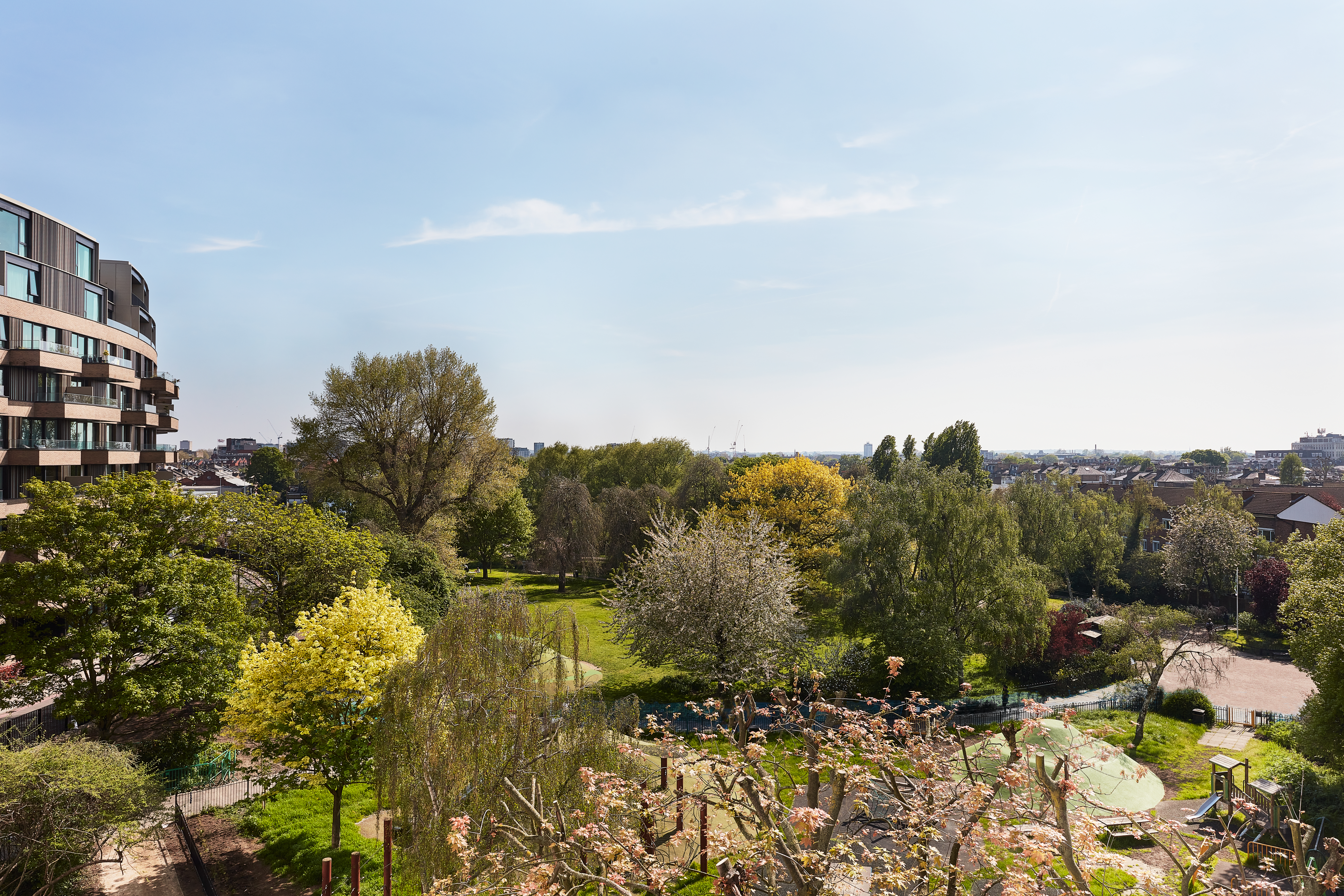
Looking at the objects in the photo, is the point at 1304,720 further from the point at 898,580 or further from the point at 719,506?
the point at 719,506

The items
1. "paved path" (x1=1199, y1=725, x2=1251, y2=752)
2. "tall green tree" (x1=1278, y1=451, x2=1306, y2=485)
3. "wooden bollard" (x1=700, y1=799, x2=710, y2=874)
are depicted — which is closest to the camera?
"wooden bollard" (x1=700, y1=799, x2=710, y2=874)

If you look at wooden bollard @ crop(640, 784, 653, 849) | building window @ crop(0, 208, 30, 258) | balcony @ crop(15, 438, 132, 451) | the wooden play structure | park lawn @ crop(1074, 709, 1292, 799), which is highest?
building window @ crop(0, 208, 30, 258)

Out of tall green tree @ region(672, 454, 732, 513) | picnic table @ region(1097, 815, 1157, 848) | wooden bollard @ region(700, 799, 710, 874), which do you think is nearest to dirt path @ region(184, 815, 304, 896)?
wooden bollard @ region(700, 799, 710, 874)

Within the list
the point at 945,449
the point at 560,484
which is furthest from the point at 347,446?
the point at 945,449

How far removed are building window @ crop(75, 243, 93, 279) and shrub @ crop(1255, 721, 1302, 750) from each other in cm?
5217

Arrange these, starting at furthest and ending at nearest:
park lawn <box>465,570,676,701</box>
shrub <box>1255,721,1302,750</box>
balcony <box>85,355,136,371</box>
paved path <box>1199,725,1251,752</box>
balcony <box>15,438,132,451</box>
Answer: balcony <box>85,355,136,371</box> → balcony <box>15,438,132,451</box> → park lawn <box>465,570,676,701</box> → paved path <box>1199,725,1251,752</box> → shrub <box>1255,721,1302,750</box>

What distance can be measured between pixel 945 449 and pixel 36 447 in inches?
2420

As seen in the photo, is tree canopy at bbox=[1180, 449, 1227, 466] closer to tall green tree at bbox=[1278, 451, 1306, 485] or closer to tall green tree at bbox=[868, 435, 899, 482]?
tall green tree at bbox=[1278, 451, 1306, 485]

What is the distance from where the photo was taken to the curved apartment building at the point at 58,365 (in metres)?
28.5

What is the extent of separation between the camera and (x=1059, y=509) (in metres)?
41.2

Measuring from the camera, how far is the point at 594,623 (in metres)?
38.0

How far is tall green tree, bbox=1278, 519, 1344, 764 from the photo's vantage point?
17500 millimetres

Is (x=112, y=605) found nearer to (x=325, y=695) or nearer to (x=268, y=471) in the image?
(x=325, y=695)

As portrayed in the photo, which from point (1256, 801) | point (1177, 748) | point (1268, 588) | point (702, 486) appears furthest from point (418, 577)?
point (1268, 588)
